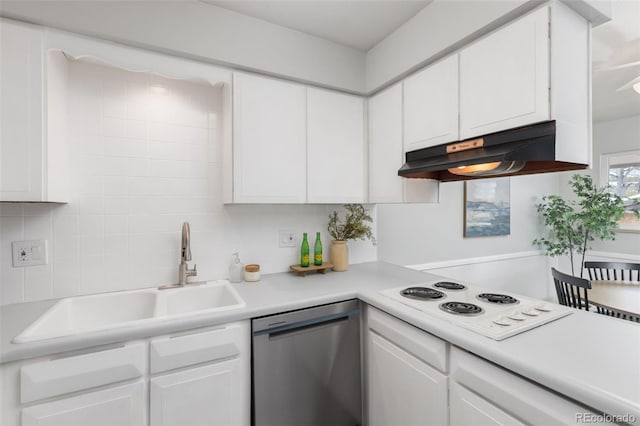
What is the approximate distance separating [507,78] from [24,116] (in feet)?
6.92

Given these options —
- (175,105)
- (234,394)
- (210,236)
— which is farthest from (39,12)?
(234,394)

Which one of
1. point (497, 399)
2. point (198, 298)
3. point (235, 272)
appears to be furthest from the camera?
point (235, 272)

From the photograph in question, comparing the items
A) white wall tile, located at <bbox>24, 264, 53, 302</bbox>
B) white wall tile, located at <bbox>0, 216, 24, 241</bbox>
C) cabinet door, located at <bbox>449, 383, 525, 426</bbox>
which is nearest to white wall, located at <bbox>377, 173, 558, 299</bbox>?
cabinet door, located at <bbox>449, 383, 525, 426</bbox>

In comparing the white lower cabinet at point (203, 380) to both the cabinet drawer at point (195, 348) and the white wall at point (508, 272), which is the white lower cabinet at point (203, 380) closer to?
the cabinet drawer at point (195, 348)

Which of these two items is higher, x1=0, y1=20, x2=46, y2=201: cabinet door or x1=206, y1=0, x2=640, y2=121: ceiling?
x1=206, y1=0, x2=640, y2=121: ceiling

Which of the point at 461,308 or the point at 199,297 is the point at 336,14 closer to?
the point at 461,308

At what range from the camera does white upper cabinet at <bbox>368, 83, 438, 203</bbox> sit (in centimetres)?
191

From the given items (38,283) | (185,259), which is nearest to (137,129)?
(185,259)

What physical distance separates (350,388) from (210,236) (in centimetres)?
121

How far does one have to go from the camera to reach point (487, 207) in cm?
349

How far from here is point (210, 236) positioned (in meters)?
1.90

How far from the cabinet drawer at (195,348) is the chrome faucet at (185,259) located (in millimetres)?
531

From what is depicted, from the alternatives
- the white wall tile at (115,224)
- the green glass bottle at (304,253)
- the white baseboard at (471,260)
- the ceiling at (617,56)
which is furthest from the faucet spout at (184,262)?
the ceiling at (617,56)

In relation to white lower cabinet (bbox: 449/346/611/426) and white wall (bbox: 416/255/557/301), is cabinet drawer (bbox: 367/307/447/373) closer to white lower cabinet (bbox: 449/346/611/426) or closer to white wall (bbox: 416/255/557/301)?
white lower cabinet (bbox: 449/346/611/426)
